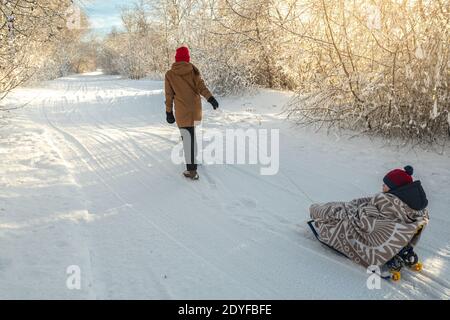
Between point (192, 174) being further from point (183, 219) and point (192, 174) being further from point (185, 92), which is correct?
point (183, 219)

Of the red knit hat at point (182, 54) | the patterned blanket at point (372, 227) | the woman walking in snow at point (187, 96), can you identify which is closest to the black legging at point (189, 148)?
the woman walking in snow at point (187, 96)

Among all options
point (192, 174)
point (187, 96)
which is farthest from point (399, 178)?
point (187, 96)

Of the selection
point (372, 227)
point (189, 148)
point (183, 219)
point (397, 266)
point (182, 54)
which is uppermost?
point (182, 54)

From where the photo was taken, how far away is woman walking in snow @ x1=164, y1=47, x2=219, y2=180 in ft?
19.2

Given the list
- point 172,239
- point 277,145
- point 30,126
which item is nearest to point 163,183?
point 172,239

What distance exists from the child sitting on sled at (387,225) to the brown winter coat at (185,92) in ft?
9.70

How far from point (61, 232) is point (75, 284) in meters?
1.06

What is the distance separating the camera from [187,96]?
5.94 meters

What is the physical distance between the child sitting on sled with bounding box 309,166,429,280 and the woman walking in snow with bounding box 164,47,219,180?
9.19ft

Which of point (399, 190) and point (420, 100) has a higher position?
point (420, 100)

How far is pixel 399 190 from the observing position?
134 inches

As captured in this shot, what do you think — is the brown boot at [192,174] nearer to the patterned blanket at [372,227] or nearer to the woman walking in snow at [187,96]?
the woman walking in snow at [187,96]

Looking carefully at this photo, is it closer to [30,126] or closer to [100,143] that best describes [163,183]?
[100,143]

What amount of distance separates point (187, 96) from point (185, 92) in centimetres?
7
